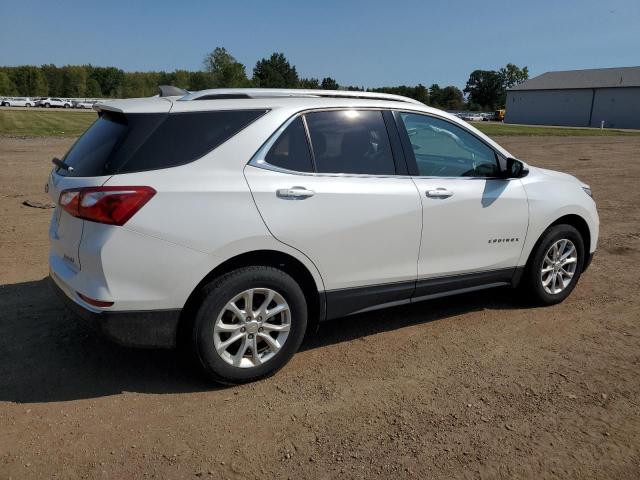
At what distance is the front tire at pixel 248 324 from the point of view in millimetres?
3432

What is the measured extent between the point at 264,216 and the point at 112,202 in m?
0.90

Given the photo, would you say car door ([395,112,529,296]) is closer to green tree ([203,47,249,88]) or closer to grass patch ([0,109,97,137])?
grass patch ([0,109,97,137])

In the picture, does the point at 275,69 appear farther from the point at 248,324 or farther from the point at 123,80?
the point at 248,324

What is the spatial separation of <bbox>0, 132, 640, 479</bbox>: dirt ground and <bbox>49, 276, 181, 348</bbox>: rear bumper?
0.42 metres

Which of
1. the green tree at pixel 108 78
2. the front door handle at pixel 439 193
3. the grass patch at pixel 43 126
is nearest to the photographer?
the front door handle at pixel 439 193

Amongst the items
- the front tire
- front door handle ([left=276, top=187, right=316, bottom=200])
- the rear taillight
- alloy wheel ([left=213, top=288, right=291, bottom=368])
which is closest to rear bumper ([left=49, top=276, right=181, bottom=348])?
the front tire

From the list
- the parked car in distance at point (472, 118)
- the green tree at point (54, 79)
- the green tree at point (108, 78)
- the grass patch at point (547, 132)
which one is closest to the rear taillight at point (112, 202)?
the grass patch at point (547, 132)

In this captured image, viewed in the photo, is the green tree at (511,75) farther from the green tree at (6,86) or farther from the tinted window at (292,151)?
the tinted window at (292,151)

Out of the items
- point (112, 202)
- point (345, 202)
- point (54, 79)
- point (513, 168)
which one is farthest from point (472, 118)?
point (112, 202)

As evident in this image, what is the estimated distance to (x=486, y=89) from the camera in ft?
393

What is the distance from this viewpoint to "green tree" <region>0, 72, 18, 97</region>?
8356 centimetres

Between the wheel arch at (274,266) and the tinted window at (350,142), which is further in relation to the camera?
the tinted window at (350,142)

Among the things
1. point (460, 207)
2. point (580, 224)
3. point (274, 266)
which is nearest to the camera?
point (274, 266)

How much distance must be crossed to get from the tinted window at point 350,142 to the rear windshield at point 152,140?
0.50 meters
